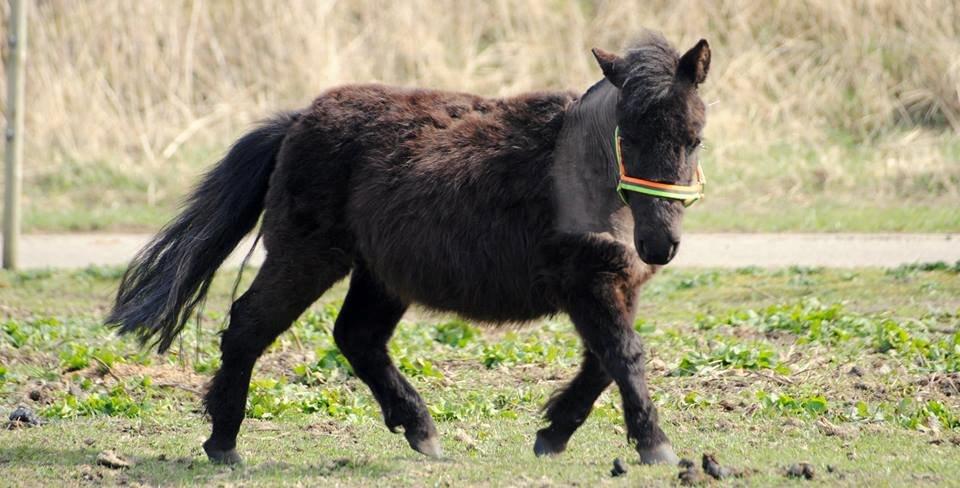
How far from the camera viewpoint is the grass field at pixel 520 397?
18.5 feet

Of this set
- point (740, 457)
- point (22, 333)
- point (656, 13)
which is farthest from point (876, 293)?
point (656, 13)

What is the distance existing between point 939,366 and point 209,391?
413cm

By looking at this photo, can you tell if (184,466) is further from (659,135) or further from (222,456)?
(659,135)

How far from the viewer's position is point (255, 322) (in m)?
6.01

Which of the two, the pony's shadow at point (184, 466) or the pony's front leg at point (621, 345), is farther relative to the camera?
the pony's shadow at point (184, 466)

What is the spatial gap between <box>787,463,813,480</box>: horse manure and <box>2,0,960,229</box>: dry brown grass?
10681mm

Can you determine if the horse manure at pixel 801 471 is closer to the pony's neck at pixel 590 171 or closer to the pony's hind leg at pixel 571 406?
the pony's hind leg at pixel 571 406

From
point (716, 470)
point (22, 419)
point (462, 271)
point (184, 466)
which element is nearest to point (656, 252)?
point (716, 470)

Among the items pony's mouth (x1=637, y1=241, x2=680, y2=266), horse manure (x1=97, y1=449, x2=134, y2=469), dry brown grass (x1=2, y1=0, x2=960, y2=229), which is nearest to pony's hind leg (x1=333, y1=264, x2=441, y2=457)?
horse manure (x1=97, y1=449, x2=134, y2=469)

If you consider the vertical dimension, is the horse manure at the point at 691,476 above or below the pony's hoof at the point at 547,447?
above

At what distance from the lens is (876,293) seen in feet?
32.6

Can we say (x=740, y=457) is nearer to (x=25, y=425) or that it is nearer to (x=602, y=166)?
(x=602, y=166)

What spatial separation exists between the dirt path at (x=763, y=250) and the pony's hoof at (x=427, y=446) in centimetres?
608

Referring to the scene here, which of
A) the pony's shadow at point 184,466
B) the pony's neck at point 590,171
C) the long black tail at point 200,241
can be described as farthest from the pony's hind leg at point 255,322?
the pony's neck at point 590,171
